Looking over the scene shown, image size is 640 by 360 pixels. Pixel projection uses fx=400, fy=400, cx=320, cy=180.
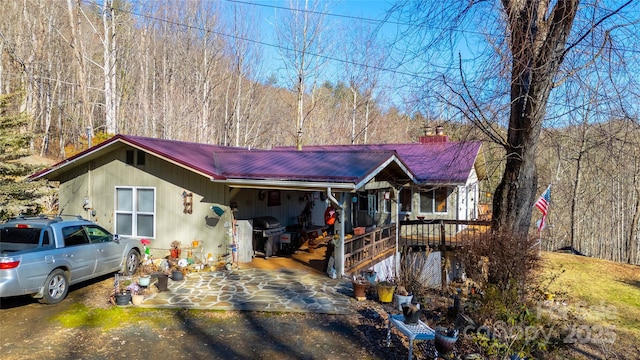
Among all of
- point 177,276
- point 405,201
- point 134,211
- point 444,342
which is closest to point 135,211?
point 134,211

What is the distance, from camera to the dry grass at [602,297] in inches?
311

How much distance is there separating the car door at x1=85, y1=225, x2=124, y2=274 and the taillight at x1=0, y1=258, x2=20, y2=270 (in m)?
1.84

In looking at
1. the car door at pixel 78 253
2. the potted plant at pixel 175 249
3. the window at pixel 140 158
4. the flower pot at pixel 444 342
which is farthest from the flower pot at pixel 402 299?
the window at pixel 140 158

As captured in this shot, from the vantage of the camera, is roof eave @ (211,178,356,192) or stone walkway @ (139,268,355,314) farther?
roof eave @ (211,178,356,192)

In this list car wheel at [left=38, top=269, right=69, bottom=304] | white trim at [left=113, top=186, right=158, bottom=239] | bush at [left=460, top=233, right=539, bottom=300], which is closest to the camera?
bush at [left=460, top=233, right=539, bottom=300]

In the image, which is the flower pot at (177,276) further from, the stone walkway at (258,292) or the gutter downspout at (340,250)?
the gutter downspout at (340,250)

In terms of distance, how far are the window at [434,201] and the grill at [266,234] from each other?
7787 millimetres

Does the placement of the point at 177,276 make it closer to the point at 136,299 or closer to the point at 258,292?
the point at 136,299

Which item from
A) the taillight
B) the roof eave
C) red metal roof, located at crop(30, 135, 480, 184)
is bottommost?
the taillight

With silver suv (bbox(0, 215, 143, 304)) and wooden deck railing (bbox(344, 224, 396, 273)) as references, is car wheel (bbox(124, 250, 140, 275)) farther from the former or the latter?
wooden deck railing (bbox(344, 224, 396, 273))

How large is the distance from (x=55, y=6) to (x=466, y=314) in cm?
3023

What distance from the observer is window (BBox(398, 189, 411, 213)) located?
17.6 m

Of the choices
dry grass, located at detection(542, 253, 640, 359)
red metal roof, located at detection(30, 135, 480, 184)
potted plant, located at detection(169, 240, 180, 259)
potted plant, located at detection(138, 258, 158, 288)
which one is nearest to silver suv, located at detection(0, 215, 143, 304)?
potted plant, located at detection(138, 258, 158, 288)

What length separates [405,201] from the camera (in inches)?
699
